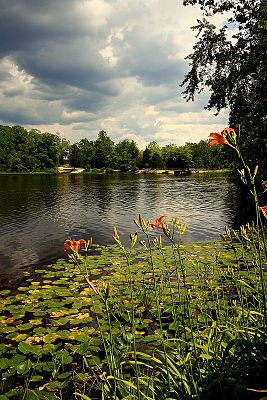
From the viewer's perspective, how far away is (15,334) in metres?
3.64

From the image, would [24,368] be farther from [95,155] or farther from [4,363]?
[95,155]

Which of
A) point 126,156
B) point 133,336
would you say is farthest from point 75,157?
point 133,336

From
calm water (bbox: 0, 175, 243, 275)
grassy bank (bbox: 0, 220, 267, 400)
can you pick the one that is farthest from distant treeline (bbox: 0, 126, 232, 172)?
grassy bank (bbox: 0, 220, 267, 400)

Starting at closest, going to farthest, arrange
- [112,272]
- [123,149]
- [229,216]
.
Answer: [112,272], [229,216], [123,149]

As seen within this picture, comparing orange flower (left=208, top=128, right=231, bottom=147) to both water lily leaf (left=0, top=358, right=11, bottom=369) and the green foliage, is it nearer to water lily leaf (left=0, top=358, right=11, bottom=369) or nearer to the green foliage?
water lily leaf (left=0, top=358, right=11, bottom=369)

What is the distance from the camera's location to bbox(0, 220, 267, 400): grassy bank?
66.9 inches

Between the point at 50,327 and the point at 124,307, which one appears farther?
the point at 124,307

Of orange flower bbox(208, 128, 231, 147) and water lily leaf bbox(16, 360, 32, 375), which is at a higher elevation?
orange flower bbox(208, 128, 231, 147)

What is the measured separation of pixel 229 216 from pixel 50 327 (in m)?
12.5

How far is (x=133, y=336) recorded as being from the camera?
1.58 m

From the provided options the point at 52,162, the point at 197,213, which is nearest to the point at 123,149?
the point at 52,162

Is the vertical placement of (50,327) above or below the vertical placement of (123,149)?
below

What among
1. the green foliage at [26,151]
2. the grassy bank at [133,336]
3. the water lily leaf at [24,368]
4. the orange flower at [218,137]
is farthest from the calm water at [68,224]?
the green foliage at [26,151]

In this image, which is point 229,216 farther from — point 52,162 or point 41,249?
point 52,162
